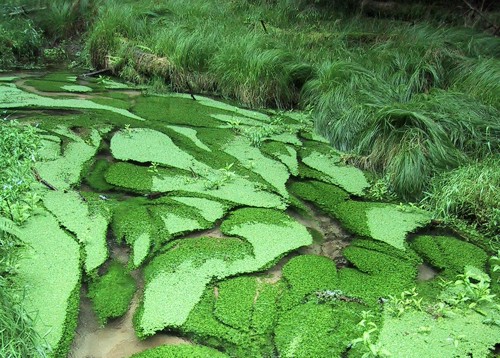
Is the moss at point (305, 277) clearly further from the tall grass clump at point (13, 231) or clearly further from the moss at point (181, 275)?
the tall grass clump at point (13, 231)

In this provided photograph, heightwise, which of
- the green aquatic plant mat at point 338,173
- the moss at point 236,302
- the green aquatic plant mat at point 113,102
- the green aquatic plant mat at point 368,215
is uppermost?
the green aquatic plant mat at point 113,102

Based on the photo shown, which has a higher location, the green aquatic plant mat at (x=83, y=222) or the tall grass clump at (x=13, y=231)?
the tall grass clump at (x=13, y=231)

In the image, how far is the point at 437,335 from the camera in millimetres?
1844

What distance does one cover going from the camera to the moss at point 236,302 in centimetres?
192

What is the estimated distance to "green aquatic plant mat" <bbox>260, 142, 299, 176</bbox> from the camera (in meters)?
3.36

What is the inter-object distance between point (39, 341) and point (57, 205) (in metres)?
1.04

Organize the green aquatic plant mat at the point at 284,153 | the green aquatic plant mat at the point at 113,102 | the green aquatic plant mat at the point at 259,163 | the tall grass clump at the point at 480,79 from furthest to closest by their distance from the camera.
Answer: the green aquatic plant mat at the point at 113,102, the tall grass clump at the point at 480,79, the green aquatic plant mat at the point at 284,153, the green aquatic plant mat at the point at 259,163

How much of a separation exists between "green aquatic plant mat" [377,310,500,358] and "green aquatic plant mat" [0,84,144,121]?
277 cm

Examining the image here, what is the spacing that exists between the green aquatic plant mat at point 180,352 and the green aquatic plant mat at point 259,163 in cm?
135

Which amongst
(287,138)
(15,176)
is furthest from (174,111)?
(15,176)

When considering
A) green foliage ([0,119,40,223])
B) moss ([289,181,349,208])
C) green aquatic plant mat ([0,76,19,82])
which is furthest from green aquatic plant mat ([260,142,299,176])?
green aquatic plant mat ([0,76,19,82])

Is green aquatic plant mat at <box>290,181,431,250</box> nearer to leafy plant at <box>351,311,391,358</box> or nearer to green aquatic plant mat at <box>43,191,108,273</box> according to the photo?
leafy plant at <box>351,311,391,358</box>

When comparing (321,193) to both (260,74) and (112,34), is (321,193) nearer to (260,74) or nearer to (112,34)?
(260,74)

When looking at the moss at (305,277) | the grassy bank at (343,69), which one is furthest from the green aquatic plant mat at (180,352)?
the grassy bank at (343,69)
